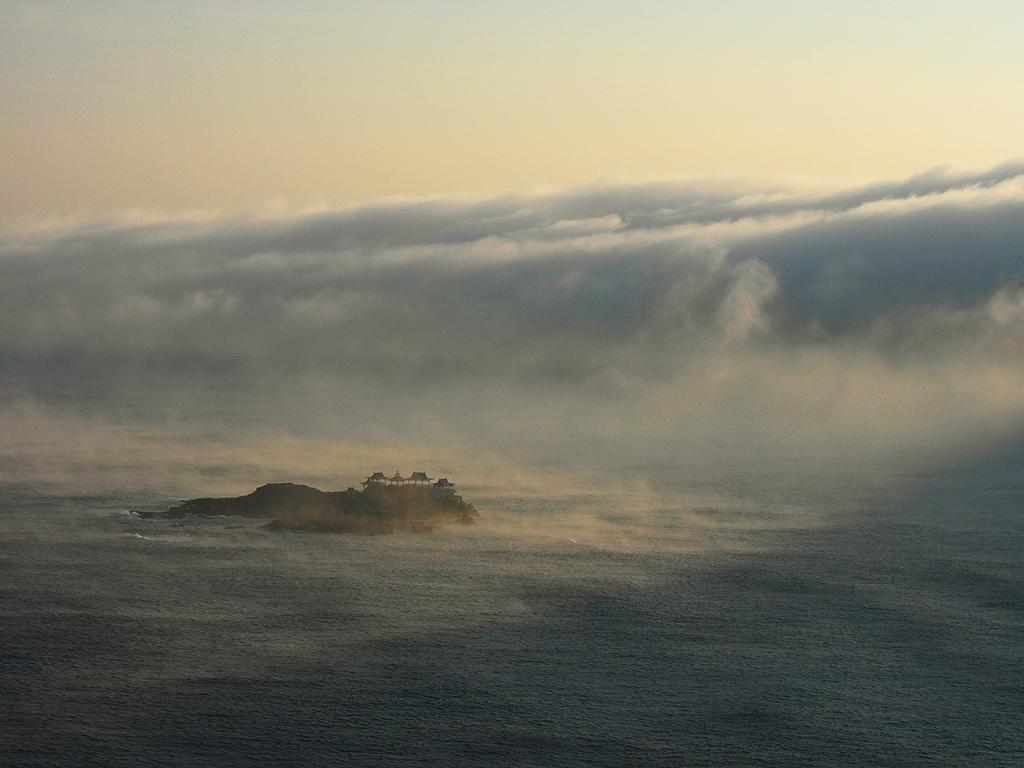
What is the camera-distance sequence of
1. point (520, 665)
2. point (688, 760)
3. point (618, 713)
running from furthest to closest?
point (520, 665)
point (618, 713)
point (688, 760)

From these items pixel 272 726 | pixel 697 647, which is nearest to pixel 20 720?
pixel 272 726

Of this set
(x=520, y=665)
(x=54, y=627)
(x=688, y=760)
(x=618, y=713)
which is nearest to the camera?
(x=688, y=760)

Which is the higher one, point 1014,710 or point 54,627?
point 54,627

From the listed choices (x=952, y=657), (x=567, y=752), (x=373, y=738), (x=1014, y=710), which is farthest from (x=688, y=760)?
(x=952, y=657)

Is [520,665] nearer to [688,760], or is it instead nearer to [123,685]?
[688,760]

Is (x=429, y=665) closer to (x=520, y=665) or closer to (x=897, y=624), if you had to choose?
(x=520, y=665)

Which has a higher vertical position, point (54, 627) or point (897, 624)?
point (54, 627)

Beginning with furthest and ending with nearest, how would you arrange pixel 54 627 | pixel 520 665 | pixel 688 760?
pixel 54 627, pixel 520 665, pixel 688 760

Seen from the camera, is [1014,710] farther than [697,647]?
No

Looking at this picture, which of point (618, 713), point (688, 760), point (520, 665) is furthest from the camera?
point (520, 665)
